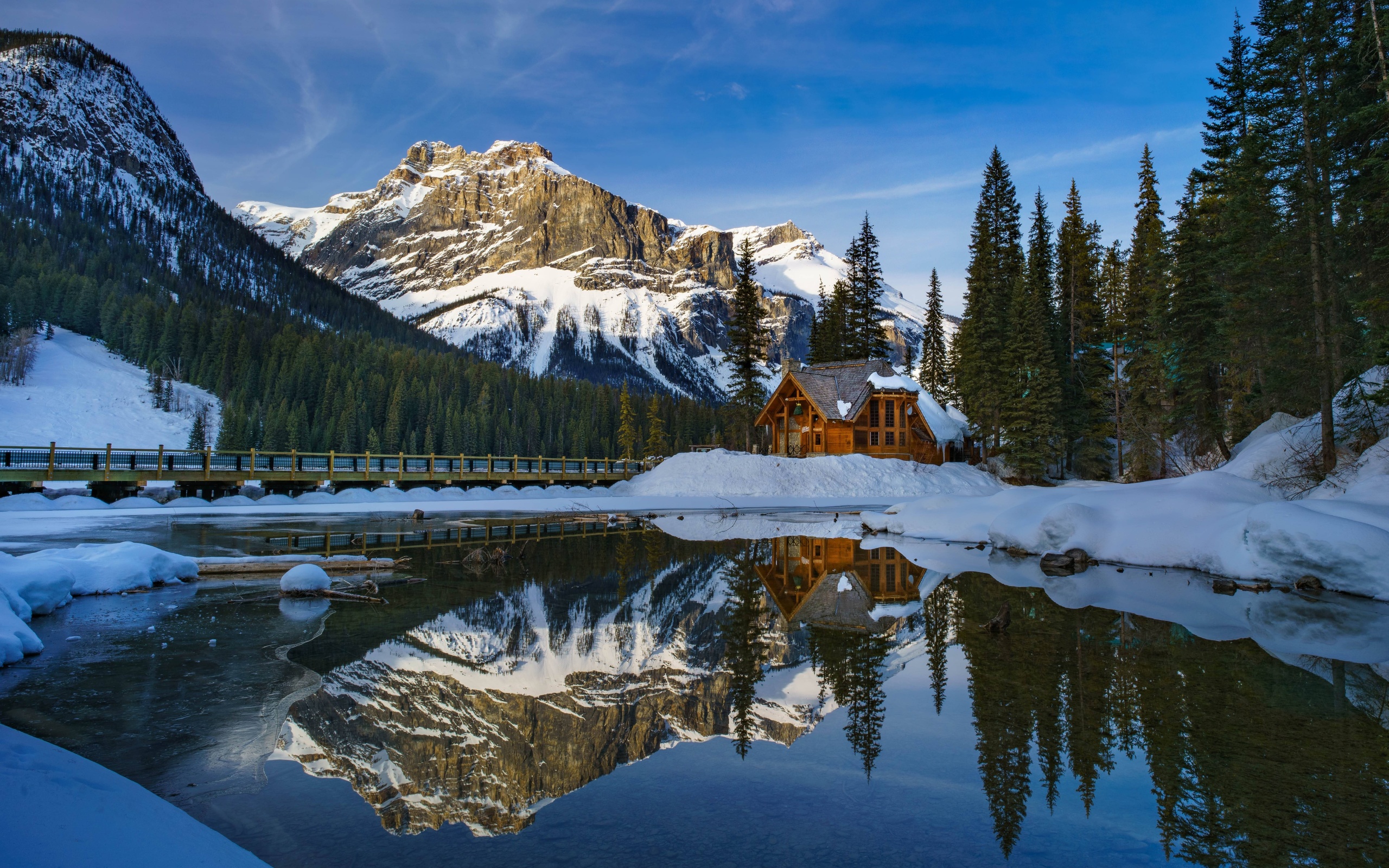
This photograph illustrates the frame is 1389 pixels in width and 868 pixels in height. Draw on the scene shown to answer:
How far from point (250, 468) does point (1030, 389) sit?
139 ft

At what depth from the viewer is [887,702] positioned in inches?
273

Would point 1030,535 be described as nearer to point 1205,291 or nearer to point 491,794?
point 491,794

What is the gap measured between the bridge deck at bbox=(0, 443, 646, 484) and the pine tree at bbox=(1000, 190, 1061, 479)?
26.7 metres

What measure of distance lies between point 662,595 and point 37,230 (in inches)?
5841

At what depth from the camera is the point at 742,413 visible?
5184 centimetres

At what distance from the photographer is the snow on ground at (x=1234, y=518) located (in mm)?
12062

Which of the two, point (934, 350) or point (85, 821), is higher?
point (934, 350)

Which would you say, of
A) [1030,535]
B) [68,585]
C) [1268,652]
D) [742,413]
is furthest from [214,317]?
[1268,652]

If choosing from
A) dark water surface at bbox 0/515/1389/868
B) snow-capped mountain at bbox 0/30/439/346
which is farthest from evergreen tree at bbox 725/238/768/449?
snow-capped mountain at bbox 0/30/439/346

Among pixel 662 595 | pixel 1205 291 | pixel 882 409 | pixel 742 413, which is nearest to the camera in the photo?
pixel 662 595

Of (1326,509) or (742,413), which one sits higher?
(742,413)

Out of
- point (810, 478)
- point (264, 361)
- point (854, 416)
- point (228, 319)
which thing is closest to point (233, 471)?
point (810, 478)

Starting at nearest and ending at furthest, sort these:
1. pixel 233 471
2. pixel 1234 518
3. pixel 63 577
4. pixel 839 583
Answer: pixel 63 577
pixel 839 583
pixel 1234 518
pixel 233 471

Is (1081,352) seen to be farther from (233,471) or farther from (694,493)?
(233,471)
